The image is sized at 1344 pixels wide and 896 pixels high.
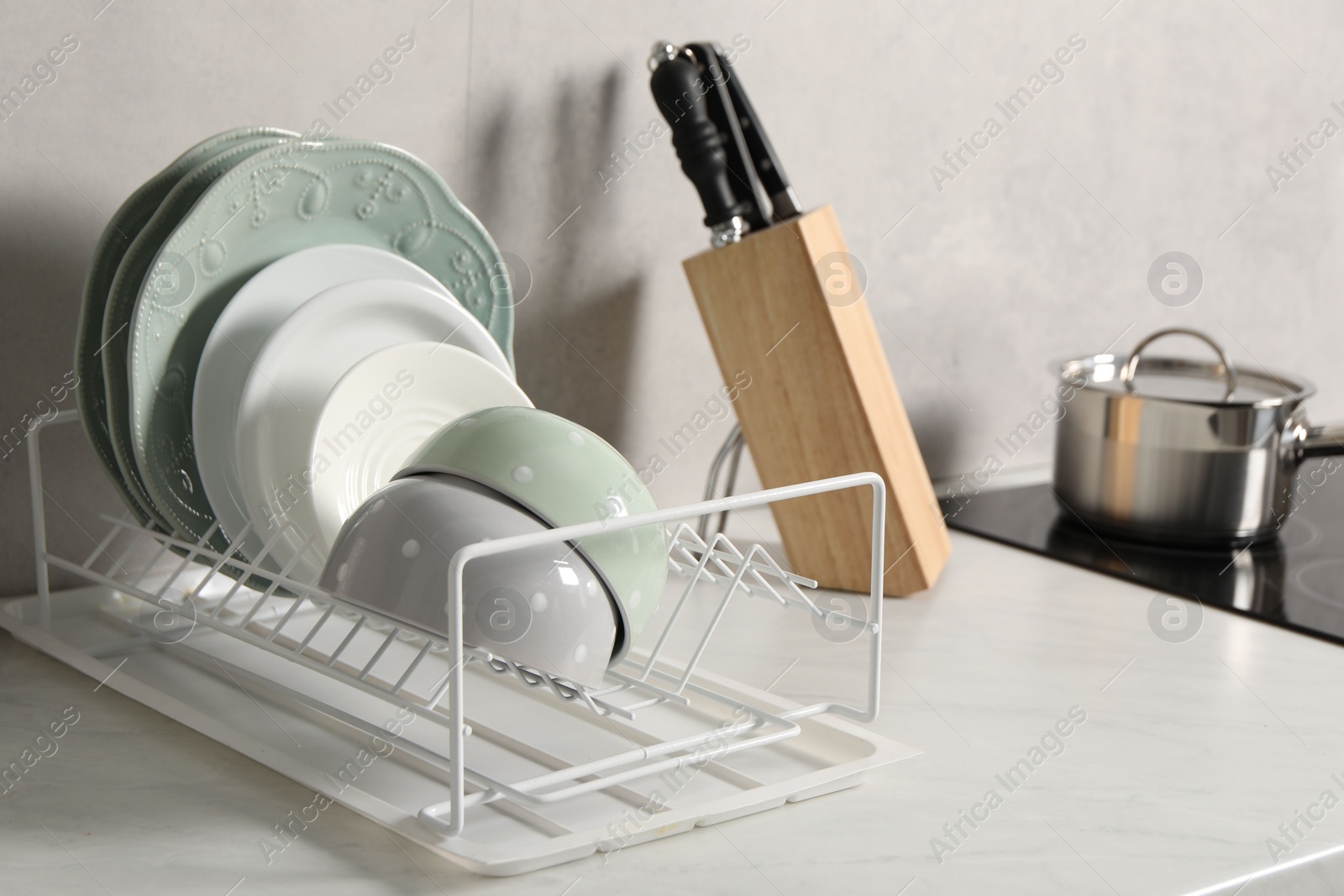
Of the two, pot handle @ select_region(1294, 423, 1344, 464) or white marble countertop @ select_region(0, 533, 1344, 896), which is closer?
white marble countertop @ select_region(0, 533, 1344, 896)

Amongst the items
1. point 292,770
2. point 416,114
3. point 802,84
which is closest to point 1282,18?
point 802,84

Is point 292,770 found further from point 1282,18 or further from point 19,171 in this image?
point 1282,18

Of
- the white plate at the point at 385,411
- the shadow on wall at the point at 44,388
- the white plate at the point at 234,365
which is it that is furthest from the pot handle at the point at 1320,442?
the shadow on wall at the point at 44,388

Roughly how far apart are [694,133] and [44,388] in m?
0.50

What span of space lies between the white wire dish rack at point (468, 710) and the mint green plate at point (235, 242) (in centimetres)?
6

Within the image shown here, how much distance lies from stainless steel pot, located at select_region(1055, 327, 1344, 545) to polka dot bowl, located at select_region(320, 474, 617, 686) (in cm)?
69

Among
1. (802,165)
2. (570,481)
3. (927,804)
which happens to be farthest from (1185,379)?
(570,481)

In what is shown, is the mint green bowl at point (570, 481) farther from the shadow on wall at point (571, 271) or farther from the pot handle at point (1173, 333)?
the pot handle at point (1173, 333)

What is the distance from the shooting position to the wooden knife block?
3.27 feet

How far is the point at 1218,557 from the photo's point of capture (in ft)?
3.74

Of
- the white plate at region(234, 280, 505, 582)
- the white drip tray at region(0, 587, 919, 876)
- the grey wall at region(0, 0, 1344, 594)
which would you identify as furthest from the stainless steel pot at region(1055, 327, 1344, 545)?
the white plate at region(234, 280, 505, 582)

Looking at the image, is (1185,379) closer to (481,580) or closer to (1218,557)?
(1218,557)

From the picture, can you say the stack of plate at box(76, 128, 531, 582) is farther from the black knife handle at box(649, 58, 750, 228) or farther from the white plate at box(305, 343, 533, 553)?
the black knife handle at box(649, 58, 750, 228)

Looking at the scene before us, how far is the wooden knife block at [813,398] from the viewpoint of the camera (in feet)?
3.27
